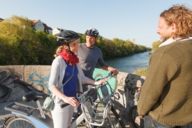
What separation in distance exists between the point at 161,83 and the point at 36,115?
2601 millimetres

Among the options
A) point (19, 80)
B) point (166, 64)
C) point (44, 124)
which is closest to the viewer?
point (166, 64)

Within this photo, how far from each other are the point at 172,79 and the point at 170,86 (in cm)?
5

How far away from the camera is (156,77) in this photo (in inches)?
115

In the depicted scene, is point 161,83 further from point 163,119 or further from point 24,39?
point 24,39

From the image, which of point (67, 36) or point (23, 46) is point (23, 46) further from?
point (67, 36)

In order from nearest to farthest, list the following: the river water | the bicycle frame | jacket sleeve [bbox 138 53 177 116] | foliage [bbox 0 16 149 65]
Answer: jacket sleeve [bbox 138 53 177 116], the bicycle frame, the river water, foliage [bbox 0 16 149 65]

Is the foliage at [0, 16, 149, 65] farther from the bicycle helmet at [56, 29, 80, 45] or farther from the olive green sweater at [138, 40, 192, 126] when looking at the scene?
the olive green sweater at [138, 40, 192, 126]

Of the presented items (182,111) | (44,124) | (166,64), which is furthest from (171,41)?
(44,124)

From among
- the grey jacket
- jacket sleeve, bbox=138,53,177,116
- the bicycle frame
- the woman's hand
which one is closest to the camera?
jacket sleeve, bbox=138,53,177,116

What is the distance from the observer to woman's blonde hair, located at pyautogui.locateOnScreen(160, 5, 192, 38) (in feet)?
9.97

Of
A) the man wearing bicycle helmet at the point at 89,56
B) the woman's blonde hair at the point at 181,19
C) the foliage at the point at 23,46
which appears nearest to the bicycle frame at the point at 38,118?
the man wearing bicycle helmet at the point at 89,56

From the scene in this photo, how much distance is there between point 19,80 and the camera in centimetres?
952

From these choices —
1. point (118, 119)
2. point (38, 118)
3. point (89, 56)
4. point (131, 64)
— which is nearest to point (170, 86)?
point (38, 118)

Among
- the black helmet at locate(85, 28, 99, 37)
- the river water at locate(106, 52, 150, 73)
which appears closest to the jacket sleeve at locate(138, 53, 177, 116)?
the black helmet at locate(85, 28, 99, 37)
